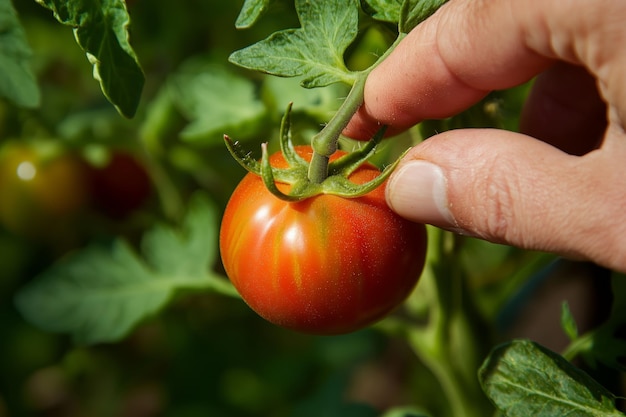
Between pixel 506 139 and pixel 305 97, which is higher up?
pixel 506 139

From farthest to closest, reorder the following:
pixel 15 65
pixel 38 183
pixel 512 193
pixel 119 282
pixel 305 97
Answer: pixel 38 183
pixel 119 282
pixel 305 97
pixel 15 65
pixel 512 193

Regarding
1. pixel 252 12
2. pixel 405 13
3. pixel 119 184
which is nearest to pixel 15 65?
pixel 252 12

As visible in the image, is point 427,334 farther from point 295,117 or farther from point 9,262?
point 9,262

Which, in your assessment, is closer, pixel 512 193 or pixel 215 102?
pixel 512 193

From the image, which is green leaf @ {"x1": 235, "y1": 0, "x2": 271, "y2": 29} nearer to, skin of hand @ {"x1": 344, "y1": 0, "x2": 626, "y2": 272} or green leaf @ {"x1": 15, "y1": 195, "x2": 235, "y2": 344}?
skin of hand @ {"x1": 344, "y1": 0, "x2": 626, "y2": 272}

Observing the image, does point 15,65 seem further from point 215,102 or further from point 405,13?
point 405,13

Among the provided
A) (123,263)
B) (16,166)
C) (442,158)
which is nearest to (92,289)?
(123,263)

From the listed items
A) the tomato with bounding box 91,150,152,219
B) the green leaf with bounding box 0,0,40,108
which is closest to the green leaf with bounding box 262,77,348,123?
the green leaf with bounding box 0,0,40,108

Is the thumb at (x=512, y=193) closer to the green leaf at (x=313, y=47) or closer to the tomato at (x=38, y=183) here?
the green leaf at (x=313, y=47)
